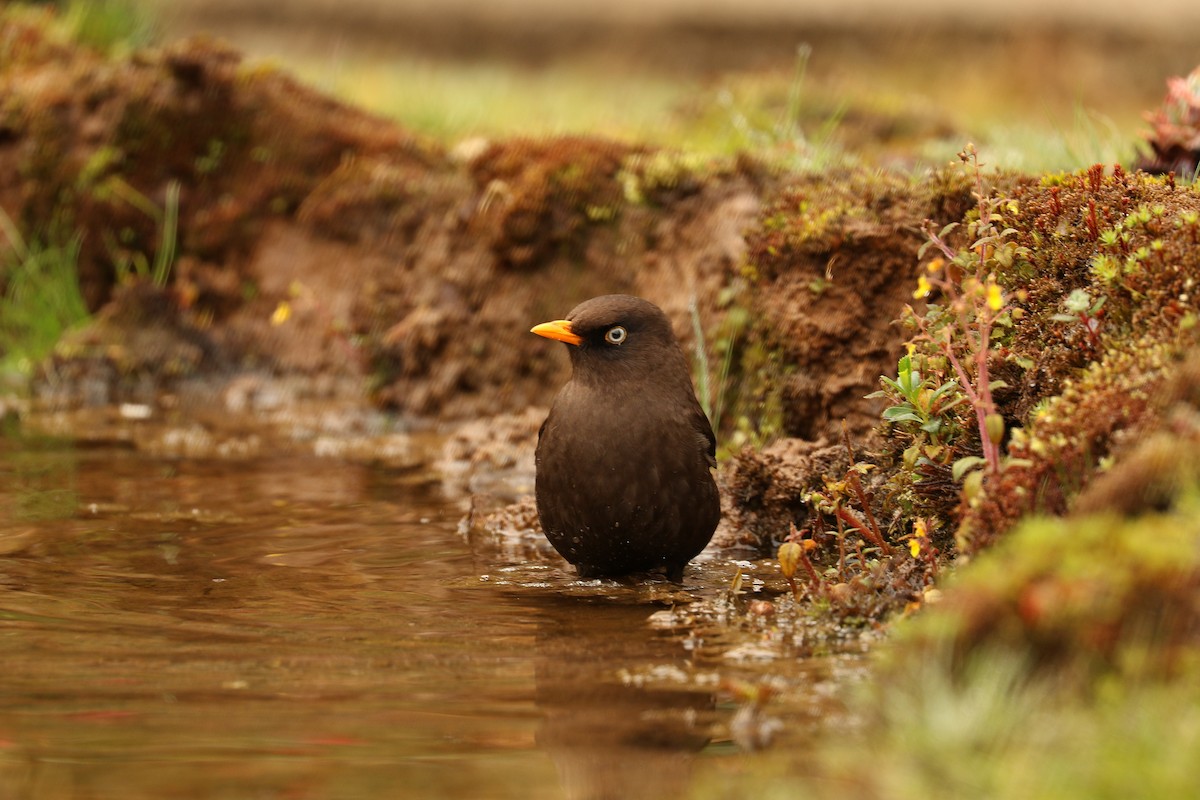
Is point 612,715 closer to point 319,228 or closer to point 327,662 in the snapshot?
point 327,662

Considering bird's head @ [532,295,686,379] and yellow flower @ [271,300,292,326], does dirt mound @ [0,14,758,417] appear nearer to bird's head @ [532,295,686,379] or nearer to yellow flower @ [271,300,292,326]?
yellow flower @ [271,300,292,326]

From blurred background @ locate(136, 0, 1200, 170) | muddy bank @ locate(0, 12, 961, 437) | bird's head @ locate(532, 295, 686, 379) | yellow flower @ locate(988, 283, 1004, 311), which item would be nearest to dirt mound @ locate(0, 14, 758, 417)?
muddy bank @ locate(0, 12, 961, 437)

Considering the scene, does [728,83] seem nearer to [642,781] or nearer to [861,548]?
[861,548]

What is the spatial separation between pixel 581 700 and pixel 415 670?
1.82 ft

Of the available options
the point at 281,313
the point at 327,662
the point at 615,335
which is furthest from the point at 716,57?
the point at 327,662

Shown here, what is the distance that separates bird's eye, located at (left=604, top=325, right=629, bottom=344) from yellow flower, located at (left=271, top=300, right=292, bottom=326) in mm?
3605

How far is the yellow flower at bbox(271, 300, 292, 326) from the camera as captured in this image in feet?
27.3

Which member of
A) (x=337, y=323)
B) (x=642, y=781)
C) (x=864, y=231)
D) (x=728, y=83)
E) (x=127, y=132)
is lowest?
(x=642, y=781)

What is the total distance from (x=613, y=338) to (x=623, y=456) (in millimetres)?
536

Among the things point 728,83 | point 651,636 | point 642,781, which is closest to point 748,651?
point 651,636

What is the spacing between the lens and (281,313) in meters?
8.30

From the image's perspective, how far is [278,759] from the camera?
323cm

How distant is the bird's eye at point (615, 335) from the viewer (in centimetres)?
525

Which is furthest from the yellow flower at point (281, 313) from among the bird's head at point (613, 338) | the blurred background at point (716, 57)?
the bird's head at point (613, 338)
